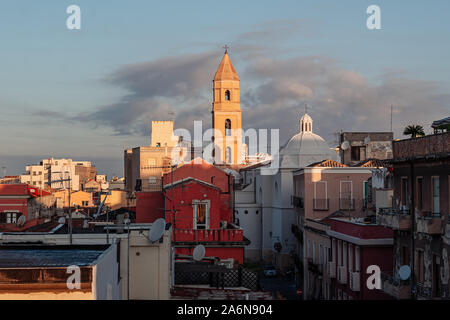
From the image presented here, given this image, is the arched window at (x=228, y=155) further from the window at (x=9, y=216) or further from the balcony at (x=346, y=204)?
the window at (x=9, y=216)

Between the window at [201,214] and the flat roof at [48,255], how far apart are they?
17.3 meters

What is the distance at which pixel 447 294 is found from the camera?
2002 centimetres

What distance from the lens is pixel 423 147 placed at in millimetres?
22234

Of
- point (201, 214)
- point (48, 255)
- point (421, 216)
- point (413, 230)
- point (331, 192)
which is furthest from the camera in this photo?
point (331, 192)

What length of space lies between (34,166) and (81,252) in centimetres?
11630

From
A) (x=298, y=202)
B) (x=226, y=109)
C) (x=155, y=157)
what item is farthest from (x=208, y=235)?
(x=226, y=109)

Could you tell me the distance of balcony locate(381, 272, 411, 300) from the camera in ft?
74.6

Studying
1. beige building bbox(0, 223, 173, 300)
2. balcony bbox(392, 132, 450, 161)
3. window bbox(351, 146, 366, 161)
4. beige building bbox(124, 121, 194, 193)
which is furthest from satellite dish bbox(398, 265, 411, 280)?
window bbox(351, 146, 366, 161)

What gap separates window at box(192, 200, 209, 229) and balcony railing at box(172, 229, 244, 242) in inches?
45.5

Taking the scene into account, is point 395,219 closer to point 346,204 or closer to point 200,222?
point 200,222

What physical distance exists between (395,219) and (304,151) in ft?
117

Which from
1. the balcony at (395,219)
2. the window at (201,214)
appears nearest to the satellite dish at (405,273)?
the balcony at (395,219)
